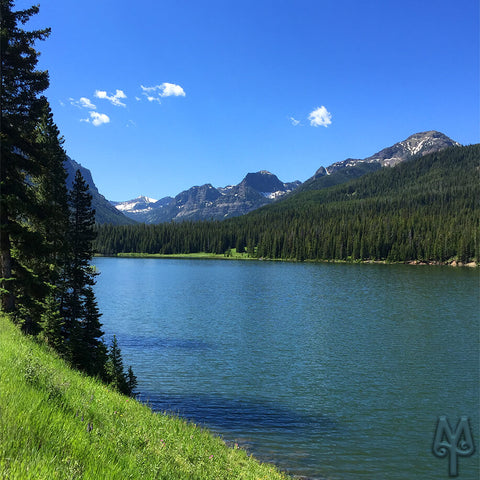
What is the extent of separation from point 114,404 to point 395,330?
39610 mm

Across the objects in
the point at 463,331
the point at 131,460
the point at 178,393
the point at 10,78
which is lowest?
the point at 178,393

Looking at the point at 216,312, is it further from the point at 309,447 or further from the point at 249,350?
the point at 309,447

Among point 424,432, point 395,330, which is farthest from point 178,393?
point 395,330

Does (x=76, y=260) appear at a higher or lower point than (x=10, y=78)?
lower

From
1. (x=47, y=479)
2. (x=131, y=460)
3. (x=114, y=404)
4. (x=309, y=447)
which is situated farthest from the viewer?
(x=309, y=447)

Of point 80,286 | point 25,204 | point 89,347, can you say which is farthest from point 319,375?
point 25,204

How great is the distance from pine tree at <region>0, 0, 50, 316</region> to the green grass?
5.61m

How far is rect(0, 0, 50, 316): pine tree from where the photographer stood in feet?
60.0

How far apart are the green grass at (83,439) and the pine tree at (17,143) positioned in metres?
5.61

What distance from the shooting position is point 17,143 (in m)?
19.2

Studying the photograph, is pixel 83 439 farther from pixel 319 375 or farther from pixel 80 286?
pixel 319 375

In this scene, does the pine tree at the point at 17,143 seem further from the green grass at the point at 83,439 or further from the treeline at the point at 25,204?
the green grass at the point at 83,439

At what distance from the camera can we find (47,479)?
14.7 feet

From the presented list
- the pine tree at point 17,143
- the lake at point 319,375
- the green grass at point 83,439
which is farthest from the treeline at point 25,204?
the lake at point 319,375
